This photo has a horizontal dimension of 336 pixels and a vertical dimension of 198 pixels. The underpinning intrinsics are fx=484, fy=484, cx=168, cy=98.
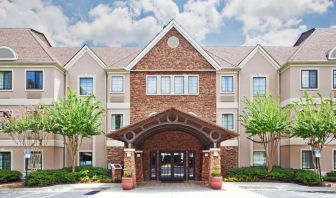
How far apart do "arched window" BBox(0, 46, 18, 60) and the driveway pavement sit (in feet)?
33.5

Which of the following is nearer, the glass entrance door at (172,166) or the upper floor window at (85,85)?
the glass entrance door at (172,166)

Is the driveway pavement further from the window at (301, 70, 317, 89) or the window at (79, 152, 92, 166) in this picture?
the window at (301, 70, 317, 89)

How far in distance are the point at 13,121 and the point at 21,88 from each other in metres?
3.06

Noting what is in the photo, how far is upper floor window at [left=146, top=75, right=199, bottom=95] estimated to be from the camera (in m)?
34.6

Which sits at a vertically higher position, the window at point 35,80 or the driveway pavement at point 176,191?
the window at point 35,80

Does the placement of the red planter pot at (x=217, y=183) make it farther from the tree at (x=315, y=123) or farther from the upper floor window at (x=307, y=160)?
the upper floor window at (x=307, y=160)

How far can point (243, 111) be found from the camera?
33.3 m

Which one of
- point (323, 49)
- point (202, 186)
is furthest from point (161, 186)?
point (323, 49)

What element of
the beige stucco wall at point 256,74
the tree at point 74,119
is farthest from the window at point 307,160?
the tree at point 74,119

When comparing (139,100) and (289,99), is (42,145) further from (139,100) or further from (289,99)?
(289,99)

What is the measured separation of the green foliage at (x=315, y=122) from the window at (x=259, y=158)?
13.9 feet

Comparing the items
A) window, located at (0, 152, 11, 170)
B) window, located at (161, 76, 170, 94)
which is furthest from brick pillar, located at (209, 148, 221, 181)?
window, located at (0, 152, 11, 170)

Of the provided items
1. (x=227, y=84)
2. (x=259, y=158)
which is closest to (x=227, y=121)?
(x=227, y=84)

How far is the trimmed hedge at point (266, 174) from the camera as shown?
2988cm
